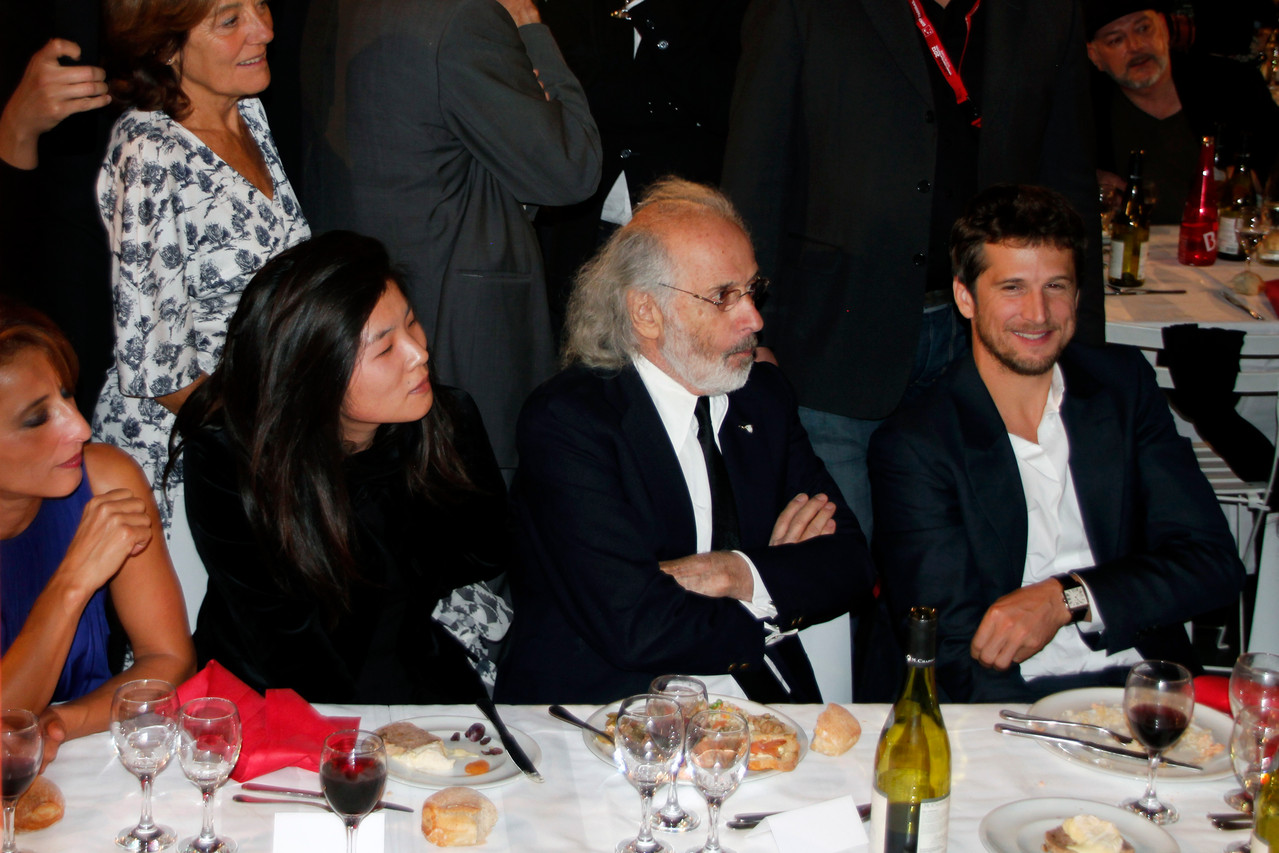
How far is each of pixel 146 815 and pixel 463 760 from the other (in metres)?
0.41

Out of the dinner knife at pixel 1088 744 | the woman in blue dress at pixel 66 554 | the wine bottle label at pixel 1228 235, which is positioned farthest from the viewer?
the wine bottle label at pixel 1228 235

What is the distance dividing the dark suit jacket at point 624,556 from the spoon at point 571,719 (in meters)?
0.42

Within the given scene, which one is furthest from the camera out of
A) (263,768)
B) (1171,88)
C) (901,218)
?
(1171,88)

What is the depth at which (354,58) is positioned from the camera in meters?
2.84

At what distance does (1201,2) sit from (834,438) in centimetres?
469

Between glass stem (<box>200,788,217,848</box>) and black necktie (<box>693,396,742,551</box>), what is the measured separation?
48.5 inches

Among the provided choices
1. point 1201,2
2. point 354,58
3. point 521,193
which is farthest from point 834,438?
point 1201,2

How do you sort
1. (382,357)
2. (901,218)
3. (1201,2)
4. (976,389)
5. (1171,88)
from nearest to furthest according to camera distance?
(382,357), (976,389), (901,218), (1171,88), (1201,2)

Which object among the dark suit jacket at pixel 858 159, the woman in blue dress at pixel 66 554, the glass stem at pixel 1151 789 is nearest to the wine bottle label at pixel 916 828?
the glass stem at pixel 1151 789

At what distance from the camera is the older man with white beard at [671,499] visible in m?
2.35

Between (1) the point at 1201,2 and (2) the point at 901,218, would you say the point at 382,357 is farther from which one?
(1) the point at 1201,2

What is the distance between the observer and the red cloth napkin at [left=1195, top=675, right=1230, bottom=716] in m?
2.02

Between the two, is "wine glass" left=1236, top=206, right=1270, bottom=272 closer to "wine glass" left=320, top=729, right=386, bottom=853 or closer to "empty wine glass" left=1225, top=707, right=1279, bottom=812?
"empty wine glass" left=1225, top=707, right=1279, bottom=812

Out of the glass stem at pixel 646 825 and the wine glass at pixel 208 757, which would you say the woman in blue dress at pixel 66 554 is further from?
the glass stem at pixel 646 825
